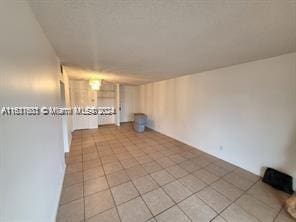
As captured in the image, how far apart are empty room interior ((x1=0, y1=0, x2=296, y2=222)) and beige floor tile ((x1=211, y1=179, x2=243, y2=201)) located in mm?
22

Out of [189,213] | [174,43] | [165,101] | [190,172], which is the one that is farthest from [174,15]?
[165,101]

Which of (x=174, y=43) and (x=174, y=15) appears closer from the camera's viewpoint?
(x=174, y=15)

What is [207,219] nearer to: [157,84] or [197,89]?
[197,89]

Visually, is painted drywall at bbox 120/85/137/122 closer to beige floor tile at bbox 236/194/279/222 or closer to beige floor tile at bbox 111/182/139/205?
beige floor tile at bbox 111/182/139/205

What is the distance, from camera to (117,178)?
7.89 feet

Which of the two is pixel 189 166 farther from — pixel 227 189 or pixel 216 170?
pixel 227 189

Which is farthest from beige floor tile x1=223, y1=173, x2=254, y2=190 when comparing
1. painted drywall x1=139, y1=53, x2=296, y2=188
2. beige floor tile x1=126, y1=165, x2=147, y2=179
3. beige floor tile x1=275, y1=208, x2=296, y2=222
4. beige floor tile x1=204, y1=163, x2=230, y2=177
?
beige floor tile x1=126, y1=165, x2=147, y2=179

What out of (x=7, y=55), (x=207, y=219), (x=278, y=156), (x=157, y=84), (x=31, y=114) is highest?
(x=157, y=84)

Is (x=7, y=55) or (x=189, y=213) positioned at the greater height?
(x=7, y=55)

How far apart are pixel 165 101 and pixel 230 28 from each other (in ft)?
12.4

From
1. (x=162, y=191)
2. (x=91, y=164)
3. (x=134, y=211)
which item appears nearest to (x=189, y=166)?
(x=162, y=191)

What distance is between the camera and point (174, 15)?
3.66 ft

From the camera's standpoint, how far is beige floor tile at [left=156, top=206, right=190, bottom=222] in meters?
1.61

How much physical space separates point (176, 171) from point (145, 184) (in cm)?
76
